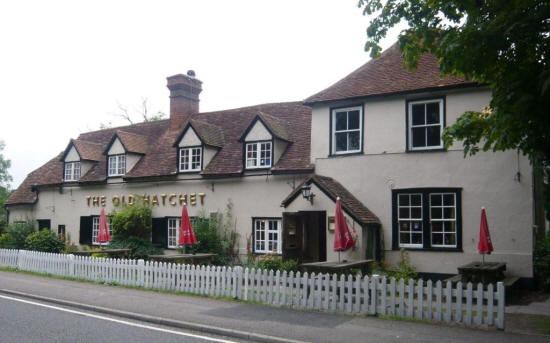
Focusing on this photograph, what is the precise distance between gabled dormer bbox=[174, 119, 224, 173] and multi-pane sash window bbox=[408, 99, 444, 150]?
31.0ft

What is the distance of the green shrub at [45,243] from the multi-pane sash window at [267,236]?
999 centimetres

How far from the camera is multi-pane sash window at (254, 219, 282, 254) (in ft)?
67.6

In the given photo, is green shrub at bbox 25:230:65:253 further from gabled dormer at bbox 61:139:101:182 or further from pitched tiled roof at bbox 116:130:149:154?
pitched tiled roof at bbox 116:130:149:154

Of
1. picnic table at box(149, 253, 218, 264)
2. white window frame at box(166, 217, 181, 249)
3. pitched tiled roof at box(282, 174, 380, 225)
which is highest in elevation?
pitched tiled roof at box(282, 174, 380, 225)

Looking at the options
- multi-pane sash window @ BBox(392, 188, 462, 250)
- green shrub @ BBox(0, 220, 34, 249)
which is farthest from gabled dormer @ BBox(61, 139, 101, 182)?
multi-pane sash window @ BBox(392, 188, 462, 250)

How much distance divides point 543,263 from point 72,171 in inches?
930

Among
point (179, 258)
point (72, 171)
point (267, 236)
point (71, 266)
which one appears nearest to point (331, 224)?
point (267, 236)

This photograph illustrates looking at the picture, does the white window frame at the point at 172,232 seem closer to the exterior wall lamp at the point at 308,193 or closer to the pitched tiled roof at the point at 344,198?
the pitched tiled roof at the point at 344,198

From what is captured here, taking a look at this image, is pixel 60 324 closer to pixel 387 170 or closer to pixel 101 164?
pixel 387 170

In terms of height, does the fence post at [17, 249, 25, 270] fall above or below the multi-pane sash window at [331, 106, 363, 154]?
below

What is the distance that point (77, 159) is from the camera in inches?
1121

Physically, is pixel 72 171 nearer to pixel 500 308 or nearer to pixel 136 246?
pixel 136 246

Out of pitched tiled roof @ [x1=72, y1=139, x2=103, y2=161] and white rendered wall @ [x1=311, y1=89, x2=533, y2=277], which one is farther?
pitched tiled roof @ [x1=72, y1=139, x2=103, y2=161]

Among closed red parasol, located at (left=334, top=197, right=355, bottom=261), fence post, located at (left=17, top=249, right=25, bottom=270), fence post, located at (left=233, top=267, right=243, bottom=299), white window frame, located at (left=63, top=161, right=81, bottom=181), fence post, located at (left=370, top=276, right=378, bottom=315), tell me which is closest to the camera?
fence post, located at (left=370, top=276, right=378, bottom=315)
